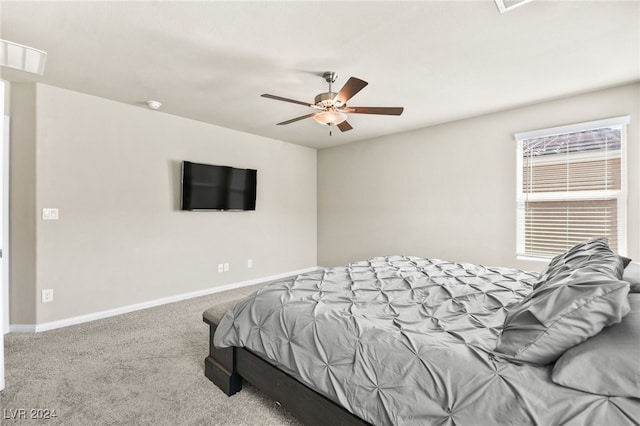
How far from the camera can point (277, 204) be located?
210 inches

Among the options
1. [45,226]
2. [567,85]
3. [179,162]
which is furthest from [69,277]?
[567,85]

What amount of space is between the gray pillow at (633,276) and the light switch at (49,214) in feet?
15.1

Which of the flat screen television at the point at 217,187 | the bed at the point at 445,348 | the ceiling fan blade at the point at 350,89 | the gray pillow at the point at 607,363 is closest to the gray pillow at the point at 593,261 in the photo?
the bed at the point at 445,348

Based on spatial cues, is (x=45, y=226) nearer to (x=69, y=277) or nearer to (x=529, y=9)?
(x=69, y=277)

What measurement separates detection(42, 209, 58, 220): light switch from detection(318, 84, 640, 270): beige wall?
13.1 ft

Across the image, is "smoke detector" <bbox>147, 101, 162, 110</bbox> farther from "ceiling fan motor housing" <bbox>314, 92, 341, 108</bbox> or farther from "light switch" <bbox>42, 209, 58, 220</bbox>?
"ceiling fan motor housing" <bbox>314, 92, 341, 108</bbox>

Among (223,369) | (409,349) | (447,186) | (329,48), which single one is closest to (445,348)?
(409,349)

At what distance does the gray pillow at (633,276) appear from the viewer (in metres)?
1.40

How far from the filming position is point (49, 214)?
10.1 feet

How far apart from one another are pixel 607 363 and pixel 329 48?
2402mm

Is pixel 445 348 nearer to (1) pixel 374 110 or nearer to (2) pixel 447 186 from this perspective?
(1) pixel 374 110

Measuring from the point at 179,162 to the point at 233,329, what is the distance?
2.90m

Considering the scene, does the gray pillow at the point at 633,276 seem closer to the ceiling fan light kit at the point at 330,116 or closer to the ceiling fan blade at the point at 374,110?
the ceiling fan blade at the point at 374,110

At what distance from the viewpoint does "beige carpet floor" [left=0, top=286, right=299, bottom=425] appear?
5.95 feet
